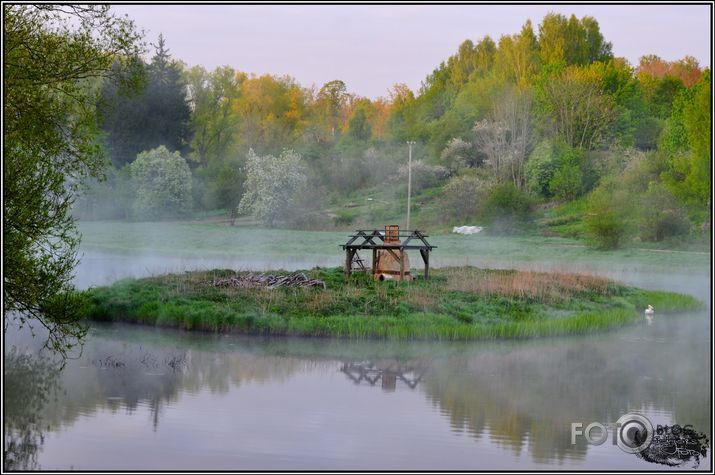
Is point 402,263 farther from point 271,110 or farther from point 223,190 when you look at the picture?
point 271,110

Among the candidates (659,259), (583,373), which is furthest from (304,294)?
(659,259)

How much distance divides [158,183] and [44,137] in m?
35.9

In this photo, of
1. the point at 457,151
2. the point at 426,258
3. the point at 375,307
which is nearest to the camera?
the point at 375,307

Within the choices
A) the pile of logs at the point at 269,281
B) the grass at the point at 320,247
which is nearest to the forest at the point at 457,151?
the grass at the point at 320,247

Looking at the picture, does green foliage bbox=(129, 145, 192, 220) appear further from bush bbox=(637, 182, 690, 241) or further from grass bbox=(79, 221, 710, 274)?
bush bbox=(637, 182, 690, 241)

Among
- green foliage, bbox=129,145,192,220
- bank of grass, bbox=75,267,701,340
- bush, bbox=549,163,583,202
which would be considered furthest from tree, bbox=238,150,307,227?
bank of grass, bbox=75,267,701,340

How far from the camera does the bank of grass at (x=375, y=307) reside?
20.2 meters

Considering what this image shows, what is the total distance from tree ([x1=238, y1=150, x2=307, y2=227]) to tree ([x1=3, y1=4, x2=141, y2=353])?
1316 inches

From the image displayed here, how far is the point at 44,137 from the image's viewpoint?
15.2 metres

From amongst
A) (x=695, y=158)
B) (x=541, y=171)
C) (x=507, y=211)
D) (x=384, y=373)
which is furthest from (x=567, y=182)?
(x=384, y=373)

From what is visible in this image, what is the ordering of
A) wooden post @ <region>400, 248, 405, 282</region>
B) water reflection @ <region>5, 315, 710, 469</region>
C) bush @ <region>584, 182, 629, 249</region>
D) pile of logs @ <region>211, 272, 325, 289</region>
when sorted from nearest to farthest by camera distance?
water reflection @ <region>5, 315, 710, 469</region>, pile of logs @ <region>211, 272, 325, 289</region>, wooden post @ <region>400, 248, 405, 282</region>, bush @ <region>584, 182, 629, 249</region>

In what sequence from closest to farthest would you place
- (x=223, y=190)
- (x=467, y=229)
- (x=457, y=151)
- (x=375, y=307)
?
(x=375, y=307) < (x=467, y=229) < (x=223, y=190) < (x=457, y=151)

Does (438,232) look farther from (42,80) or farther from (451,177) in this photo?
(42,80)

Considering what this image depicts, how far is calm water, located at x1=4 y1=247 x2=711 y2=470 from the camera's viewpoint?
11.7 m
